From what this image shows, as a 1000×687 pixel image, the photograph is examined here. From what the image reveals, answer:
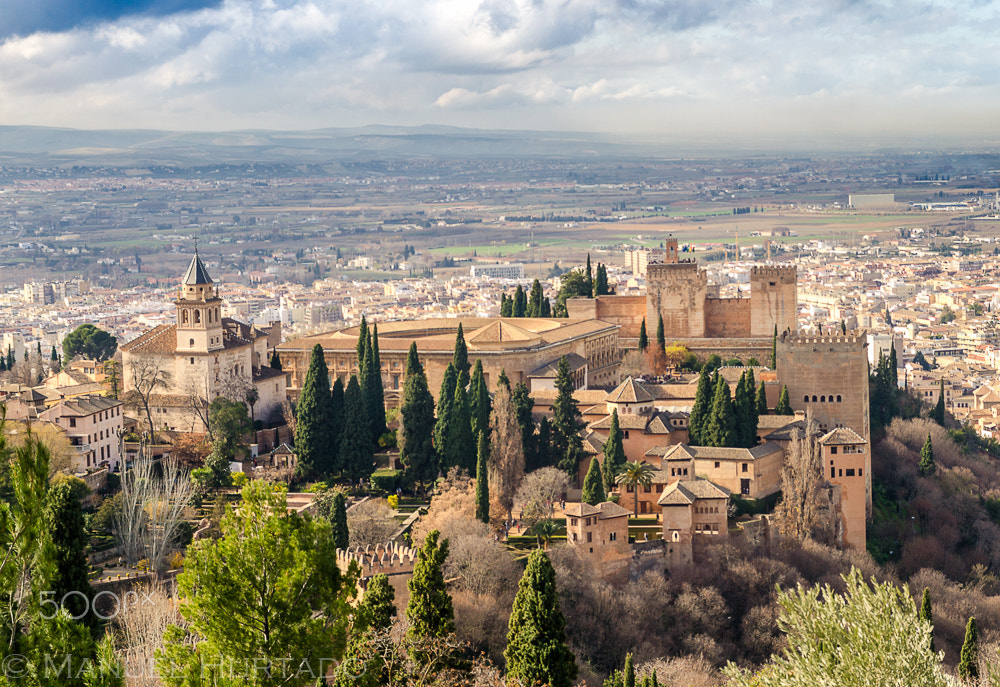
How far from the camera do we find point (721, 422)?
32094mm

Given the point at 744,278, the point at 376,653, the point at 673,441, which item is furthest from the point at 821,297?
the point at 376,653

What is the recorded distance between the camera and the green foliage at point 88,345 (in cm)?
4638

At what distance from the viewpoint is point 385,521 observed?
2828 cm

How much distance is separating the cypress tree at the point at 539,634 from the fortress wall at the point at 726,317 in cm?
2634

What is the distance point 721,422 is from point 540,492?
5047 millimetres

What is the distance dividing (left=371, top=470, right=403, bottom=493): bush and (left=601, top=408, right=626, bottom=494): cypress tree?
4.51 m

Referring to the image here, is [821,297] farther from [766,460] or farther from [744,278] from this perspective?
[766,460]

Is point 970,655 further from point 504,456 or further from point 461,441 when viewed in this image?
point 461,441

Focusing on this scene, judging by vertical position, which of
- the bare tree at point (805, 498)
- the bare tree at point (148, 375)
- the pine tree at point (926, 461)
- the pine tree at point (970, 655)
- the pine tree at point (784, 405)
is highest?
the bare tree at point (148, 375)

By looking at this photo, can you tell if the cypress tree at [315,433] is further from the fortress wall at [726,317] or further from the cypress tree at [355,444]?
the fortress wall at [726,317]

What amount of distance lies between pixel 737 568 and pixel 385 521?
682cm

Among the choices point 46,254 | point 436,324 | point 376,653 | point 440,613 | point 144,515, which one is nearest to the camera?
point 376,653

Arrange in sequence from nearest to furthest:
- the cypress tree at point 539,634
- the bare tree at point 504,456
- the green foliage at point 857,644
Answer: the green foliage at point 857,644, the cypress tree at point 539,634, the bare tree at point 504,456

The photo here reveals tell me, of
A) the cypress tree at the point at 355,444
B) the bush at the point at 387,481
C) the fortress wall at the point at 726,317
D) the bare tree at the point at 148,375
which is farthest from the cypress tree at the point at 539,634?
the fortress wall at the point at 726,317
